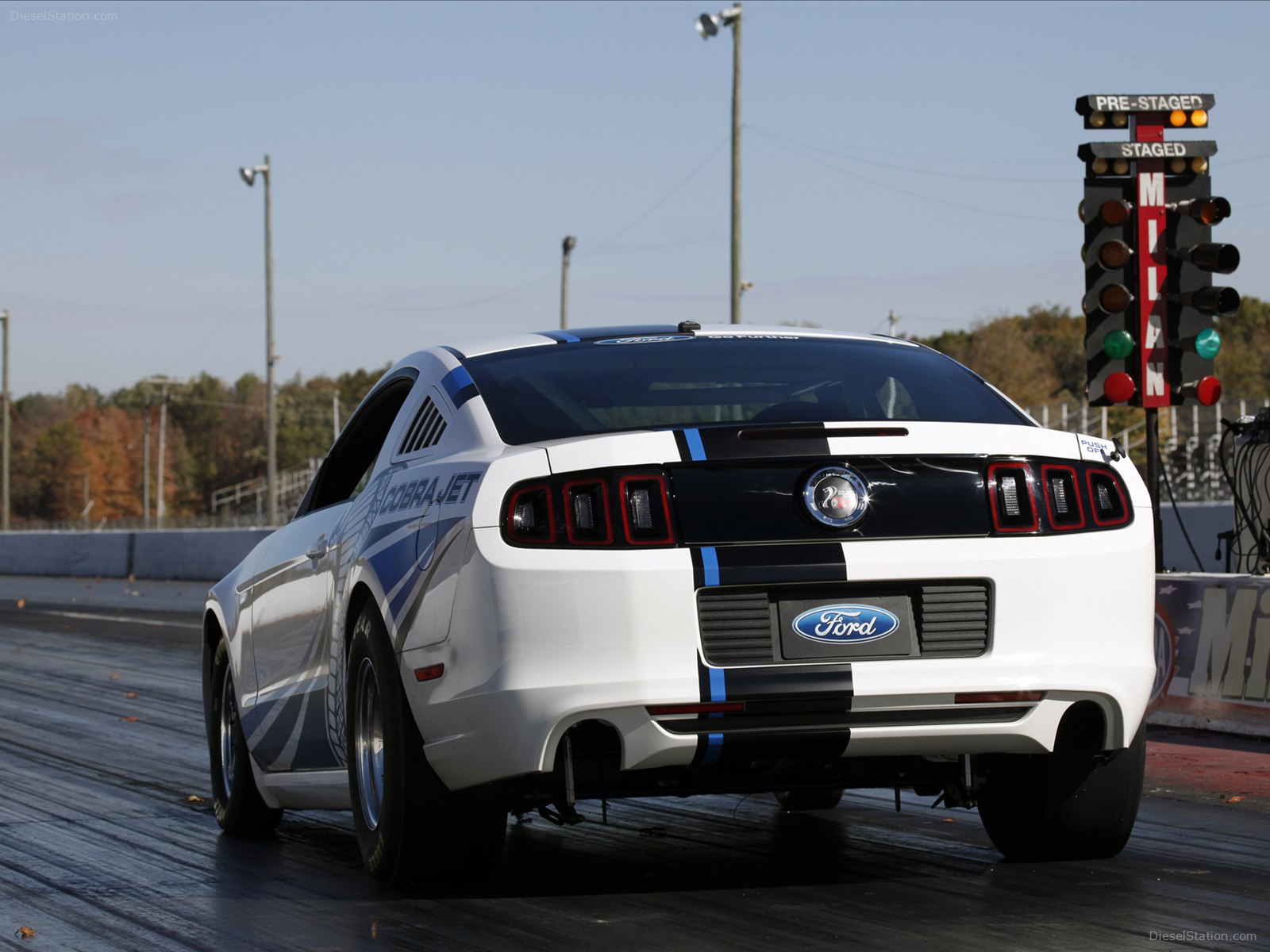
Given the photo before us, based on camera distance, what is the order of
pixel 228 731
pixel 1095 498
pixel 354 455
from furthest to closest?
pixel 228 731, pixel 354 455, pixel 1095 498

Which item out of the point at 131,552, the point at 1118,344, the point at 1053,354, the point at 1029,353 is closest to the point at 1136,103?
the point at 1118,344

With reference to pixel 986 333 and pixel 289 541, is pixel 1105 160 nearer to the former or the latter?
pixel 289 541

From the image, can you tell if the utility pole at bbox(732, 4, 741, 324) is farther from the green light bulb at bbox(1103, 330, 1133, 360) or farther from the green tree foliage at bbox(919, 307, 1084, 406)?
the green tree foliage at bbox(919, 307, 1084, 406)

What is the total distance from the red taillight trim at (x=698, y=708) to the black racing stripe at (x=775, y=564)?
30cm

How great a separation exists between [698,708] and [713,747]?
13cm

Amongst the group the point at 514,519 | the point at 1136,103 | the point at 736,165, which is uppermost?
the point at 736,165

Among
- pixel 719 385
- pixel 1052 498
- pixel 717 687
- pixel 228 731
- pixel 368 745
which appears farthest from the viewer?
pixel 228 731

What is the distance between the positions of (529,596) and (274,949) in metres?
1.11

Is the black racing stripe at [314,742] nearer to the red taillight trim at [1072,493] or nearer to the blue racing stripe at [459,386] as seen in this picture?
the blue racing stripe at [459,386]

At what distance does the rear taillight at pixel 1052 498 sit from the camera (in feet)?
17.3

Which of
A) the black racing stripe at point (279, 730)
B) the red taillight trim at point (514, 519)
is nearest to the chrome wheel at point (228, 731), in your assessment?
the black racing stripe at point (279, 730)

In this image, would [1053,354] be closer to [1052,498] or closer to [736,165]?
[736,165]

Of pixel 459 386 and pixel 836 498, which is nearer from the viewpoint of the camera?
pixel 836 498

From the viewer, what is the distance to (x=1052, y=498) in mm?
5320
